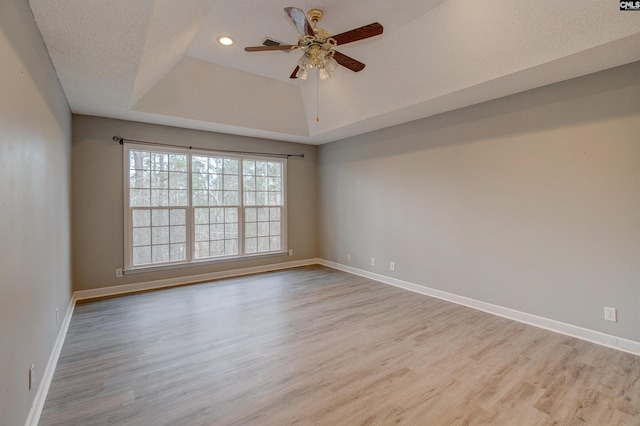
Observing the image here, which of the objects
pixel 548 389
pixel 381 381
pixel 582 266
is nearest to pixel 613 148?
pixel 582 266

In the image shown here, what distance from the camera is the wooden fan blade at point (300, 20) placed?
229cm

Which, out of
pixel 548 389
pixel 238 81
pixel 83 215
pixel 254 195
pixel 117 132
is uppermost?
pixel 238 81

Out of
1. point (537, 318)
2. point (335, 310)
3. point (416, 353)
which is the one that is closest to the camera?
point (416, 353)

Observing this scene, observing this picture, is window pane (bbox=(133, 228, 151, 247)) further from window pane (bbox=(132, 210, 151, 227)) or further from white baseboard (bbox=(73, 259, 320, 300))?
white baseboard (bbox=(73, 259, 320, 300))

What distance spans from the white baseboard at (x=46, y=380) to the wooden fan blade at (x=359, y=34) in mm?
3368

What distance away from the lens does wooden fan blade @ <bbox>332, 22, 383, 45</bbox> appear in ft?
7.90

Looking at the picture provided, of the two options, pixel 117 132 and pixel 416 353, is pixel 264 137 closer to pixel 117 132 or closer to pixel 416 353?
pixel 117 132

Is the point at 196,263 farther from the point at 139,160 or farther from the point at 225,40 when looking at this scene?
the point at 225,40

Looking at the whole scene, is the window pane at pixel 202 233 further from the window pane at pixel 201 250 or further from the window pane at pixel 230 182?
the window pane at pixel 230 182

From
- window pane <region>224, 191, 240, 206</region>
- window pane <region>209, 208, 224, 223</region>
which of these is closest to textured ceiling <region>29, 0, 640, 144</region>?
window pane <region>224, 191, 240, 206</region>

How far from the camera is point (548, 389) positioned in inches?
86.6

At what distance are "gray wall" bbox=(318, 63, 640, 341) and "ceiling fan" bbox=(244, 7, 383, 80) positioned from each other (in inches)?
79.9

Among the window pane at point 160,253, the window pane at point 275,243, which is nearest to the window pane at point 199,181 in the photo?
the window pane at point 160,253

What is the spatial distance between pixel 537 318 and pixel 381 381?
220 centimetres
